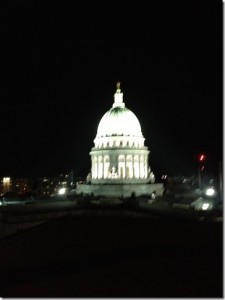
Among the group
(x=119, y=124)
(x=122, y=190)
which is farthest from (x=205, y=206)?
(x=119, y=124)

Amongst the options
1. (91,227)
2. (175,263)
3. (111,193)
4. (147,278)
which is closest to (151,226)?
(91,227)

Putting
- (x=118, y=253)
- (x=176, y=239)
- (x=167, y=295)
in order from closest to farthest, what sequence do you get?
(x=167, y=295), (x=118, y=253), (x=176, y=239)

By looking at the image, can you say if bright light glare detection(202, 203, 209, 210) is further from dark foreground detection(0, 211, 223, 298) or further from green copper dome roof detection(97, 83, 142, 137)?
green copper dome roof detection(97, 83, 142, 137)

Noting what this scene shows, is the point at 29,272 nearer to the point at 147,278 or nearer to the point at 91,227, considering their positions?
the point at 147,278

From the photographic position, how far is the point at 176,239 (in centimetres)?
1452

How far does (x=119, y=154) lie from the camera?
58.8 m

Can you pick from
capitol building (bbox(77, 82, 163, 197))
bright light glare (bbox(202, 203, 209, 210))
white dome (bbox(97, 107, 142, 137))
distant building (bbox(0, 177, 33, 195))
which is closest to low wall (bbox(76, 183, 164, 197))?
capitol building (bbox(77, 82, 163, 197))

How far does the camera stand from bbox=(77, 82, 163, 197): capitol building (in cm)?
5641

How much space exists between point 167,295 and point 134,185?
43.5 meters

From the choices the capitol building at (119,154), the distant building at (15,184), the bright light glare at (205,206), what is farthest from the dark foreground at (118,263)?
the distant building at (15,184)

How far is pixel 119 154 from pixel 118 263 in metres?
46.8

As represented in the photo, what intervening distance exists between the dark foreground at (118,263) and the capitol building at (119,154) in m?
37.2

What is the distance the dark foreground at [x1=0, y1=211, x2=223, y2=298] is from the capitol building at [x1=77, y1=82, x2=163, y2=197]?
37.2 m

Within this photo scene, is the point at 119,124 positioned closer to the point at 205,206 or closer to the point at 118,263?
the point at 205,206
